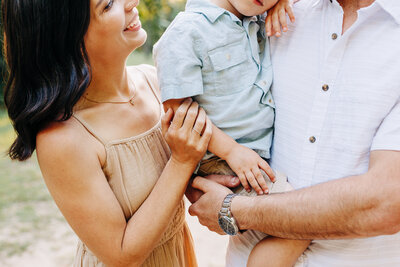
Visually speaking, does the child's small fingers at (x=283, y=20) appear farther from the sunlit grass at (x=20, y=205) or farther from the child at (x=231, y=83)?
the sunlit grass at (x=20, y=205)

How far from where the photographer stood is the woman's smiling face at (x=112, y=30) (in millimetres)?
1644

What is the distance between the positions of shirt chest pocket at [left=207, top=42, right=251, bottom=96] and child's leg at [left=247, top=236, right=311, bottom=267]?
65 cm

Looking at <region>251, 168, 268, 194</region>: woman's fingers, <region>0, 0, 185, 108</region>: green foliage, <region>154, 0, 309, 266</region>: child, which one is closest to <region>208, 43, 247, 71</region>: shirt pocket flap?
<region>154, 0, 309, 266</region>: child

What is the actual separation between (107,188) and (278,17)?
1010 mm

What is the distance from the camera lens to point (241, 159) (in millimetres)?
1691

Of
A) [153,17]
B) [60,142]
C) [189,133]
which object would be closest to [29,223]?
[60,142]

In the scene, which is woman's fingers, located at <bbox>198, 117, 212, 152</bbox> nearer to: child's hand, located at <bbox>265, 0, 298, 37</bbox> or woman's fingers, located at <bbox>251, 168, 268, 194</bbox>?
woman's fingers, located at <bbox>251, 168, 268, 194</bbox>

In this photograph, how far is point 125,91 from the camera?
1975 mm

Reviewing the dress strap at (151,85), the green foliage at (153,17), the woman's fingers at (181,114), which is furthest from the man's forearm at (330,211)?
the green foliage at (153,17)

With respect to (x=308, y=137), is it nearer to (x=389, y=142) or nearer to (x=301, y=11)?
(x=389, y=142)

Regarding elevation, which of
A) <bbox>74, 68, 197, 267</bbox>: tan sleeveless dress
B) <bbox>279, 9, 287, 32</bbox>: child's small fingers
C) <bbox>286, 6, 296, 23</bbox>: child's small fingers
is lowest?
<bbox>74, 68, 197, 267</bbox>: tan sleeveless dress

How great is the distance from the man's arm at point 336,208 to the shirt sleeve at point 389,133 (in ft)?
0.08

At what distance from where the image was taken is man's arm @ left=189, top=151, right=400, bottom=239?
1323 millimetres

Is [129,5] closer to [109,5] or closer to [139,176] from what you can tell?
[109,5]
